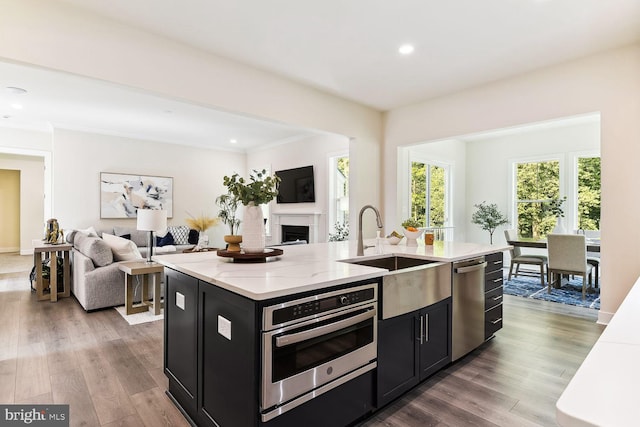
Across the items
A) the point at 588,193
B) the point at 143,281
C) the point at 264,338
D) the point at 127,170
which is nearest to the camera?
the point at 264,338

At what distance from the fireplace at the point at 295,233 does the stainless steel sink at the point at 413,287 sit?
436 centimetres

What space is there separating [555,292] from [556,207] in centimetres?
228

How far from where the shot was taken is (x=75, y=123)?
20.2ft

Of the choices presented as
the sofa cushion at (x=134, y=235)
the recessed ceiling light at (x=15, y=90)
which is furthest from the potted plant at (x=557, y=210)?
the recessed ceiling light at (x=15, y=90)

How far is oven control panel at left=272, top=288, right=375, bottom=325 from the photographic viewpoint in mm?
1471

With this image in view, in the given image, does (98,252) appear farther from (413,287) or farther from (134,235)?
(413,287)

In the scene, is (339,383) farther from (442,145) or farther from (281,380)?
(442,145)

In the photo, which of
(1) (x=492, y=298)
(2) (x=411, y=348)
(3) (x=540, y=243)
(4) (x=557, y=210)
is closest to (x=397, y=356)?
(2) (x=411, y=348)

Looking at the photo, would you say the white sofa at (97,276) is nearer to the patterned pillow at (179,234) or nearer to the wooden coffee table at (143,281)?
the wooden coffee table at (143,281)

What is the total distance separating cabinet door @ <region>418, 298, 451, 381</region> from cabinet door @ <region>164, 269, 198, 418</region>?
4.74 ft

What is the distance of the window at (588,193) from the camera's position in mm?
6059

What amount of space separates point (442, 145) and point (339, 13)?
4.89 m

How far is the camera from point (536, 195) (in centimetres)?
679

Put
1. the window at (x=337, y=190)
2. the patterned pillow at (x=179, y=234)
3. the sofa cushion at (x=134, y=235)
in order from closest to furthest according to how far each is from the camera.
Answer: the window at (x=337, y=190) < the sofa cushion at (x=134, y=235) < the patterned pillow at (x=179, y=234)
